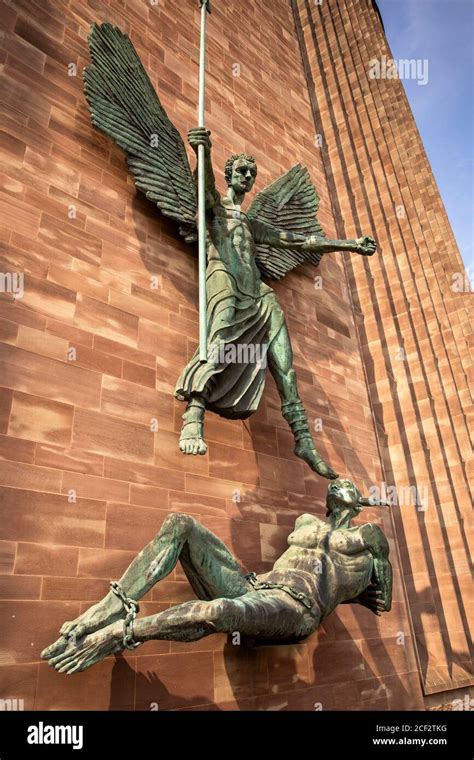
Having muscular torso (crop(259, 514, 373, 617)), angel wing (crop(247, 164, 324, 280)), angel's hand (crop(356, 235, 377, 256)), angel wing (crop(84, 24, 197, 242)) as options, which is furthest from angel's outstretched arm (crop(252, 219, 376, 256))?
muscular torso (crop(259, 514, 373, 617))

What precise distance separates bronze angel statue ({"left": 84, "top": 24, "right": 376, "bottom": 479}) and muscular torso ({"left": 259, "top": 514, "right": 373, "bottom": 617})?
63cm

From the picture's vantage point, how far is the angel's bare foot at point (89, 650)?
9.49 ft

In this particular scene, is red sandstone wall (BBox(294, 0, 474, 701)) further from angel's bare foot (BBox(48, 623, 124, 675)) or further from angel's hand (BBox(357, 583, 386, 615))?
angel's bare foot (BBox(48, 623, 124, 675))

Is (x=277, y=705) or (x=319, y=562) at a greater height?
(x=319, y=562)

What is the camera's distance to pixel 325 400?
694cm

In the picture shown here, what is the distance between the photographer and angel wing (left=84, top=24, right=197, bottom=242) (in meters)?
5.59

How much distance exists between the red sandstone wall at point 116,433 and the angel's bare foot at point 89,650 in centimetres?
67

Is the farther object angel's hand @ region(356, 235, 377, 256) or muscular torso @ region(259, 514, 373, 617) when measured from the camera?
angel's hand @ region(356, 235, 377, 256)

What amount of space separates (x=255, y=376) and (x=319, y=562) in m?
1.69

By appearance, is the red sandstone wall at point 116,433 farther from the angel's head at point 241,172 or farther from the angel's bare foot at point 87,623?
the angel's head at point 241,172

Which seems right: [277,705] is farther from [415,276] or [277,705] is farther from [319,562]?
[415,276]

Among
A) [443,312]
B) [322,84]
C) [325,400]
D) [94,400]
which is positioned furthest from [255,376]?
[322,84]

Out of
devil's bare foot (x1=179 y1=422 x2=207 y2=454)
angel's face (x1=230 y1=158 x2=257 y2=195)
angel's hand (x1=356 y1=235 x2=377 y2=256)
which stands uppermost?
angel's face (x1=230 y1=158 x2=257 y2=195)

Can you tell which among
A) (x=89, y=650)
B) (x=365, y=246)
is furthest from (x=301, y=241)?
(x=89, y=650)
